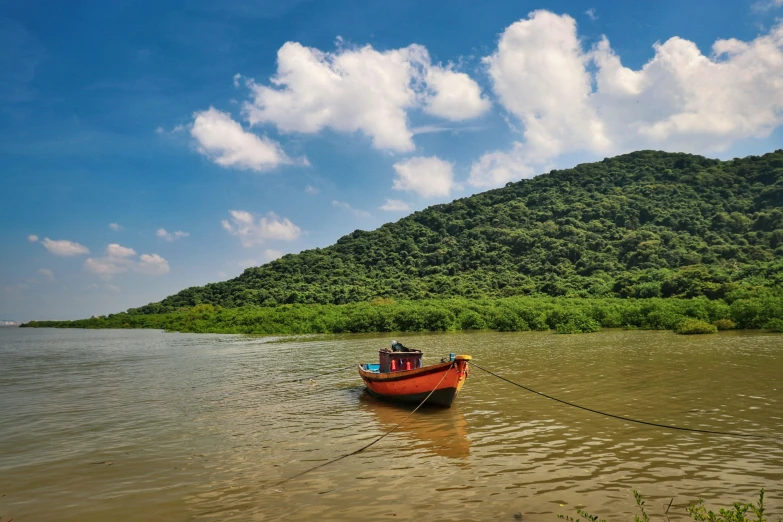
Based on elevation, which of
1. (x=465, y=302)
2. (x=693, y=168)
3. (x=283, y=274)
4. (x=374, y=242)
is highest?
(x=693, y=168)

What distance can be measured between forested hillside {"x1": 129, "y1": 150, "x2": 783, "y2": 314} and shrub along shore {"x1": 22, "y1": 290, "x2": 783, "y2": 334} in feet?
32.1

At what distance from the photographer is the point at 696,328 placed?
3912 centimetres

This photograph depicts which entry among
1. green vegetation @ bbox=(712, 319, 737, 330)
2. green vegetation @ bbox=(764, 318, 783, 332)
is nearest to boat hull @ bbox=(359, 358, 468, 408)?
green vegetation @ bbox=(764, 318, 783, 332)

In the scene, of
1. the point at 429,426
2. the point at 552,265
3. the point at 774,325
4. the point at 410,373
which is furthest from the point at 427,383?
the point at 552,265

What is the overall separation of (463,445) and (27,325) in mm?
157090

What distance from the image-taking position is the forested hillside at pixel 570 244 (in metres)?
77.6

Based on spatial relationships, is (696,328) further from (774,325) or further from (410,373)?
(410,373)

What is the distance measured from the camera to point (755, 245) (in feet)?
265

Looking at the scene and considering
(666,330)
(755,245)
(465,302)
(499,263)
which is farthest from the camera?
(499,263)

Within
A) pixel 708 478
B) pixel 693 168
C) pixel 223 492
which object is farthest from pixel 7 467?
pixel 693 168

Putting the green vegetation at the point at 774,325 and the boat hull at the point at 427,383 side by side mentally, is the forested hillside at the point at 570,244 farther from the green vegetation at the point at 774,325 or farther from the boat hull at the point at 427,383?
the boat hull at the point at 427,383

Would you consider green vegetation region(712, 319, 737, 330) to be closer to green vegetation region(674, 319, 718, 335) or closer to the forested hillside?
green vegetation region(674, 319, 718, 335)

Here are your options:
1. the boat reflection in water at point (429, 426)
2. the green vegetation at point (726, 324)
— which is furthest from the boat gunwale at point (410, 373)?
the green vegetation at point (726, 324)

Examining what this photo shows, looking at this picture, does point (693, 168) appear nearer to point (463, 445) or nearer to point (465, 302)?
point (465, 302)
